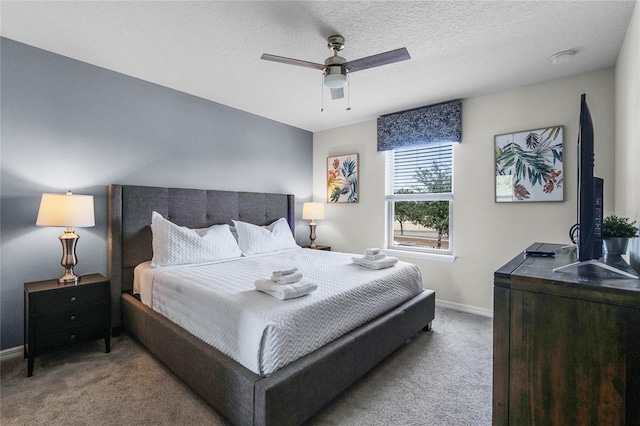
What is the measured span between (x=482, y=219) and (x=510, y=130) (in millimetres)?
1045

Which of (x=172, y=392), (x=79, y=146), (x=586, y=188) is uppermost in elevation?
(x=79, y=146)

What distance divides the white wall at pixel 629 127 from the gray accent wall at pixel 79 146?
3857 millimetres

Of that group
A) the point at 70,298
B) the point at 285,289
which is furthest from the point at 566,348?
the point at 70,298

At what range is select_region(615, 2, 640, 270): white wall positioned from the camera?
1.88m

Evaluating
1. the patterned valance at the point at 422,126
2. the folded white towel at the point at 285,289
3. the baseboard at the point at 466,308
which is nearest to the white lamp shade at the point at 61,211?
the folded white towel at the point at 285,289

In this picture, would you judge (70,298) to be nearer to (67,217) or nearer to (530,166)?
(67,217)

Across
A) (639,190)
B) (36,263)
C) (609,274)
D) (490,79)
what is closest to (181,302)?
(36,263)

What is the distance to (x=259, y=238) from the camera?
11.9 ft

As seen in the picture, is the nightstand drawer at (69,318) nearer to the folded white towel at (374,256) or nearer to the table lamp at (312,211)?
the folded white towel at (374,256)

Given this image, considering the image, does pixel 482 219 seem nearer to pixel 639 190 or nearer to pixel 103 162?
pixel 639 190

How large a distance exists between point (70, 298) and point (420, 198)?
3911mm

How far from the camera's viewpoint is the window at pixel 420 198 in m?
3.93

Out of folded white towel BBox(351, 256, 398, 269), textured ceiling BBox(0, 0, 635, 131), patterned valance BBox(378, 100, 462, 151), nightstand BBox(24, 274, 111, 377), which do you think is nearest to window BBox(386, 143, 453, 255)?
patterned valance BBox(378, 100, 462, 151)

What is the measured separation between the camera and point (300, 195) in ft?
16.5
